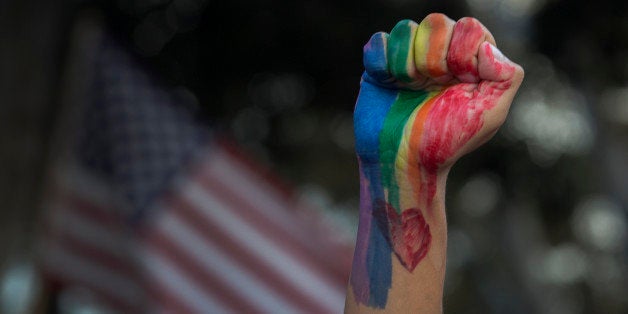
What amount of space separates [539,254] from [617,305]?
8.35 metres

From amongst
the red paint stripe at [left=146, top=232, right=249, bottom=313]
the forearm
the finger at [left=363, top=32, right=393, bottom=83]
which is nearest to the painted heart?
the forearm

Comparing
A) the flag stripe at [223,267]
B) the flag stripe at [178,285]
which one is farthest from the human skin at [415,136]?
the flag stripe at [223,267]

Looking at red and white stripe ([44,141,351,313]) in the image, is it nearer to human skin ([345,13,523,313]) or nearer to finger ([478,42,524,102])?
human skin ([345,13,523,313])

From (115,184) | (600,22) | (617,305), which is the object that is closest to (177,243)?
(115,184)

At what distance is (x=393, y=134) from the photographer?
2.80 meters

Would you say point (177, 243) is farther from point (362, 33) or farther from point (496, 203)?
point (496, 203)

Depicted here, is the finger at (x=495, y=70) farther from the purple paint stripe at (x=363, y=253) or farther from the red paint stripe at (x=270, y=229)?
the red paint stripe at (x=270, y=229)

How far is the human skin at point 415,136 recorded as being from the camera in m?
2.63

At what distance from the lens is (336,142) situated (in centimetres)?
1375

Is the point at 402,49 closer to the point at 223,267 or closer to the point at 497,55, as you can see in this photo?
the point at 497,55

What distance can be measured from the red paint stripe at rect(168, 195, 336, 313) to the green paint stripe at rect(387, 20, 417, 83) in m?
4.19

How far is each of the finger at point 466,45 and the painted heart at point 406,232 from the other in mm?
417

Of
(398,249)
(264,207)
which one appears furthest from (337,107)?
(398,249)

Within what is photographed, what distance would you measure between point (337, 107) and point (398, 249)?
9.92 metres
